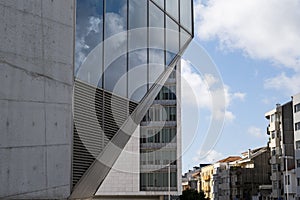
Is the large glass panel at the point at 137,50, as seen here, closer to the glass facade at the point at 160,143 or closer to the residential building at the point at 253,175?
the glass facade at the point at 160,143

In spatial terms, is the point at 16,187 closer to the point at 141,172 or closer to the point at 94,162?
the point at 94,162

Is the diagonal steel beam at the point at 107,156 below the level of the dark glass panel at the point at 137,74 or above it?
below

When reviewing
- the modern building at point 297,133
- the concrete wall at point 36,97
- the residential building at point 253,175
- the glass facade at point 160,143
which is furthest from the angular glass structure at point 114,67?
the residential building at point 253,175

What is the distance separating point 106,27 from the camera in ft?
47.6

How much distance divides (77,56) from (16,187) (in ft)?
11.6

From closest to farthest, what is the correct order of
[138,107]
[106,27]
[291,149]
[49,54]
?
[49,54] → [106,27] → [138,107] → [291,149]

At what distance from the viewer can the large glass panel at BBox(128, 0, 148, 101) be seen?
52.5ft

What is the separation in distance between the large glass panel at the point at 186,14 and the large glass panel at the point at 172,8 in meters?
0.56

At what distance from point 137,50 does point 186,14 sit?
4871 millimetres

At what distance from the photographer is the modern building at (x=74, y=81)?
1081cm

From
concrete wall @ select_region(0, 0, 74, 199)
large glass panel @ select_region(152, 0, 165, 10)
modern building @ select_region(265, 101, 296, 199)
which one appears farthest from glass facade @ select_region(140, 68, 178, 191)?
concrete wall @ select_region(0, 0, 74, 199)

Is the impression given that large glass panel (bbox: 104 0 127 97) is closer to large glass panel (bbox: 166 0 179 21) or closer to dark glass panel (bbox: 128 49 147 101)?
dark glass panel (bbox: 128 49 147 101)

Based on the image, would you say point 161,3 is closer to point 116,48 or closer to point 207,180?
point 116,48

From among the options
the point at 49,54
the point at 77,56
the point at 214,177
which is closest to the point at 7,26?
the point at 49,54
